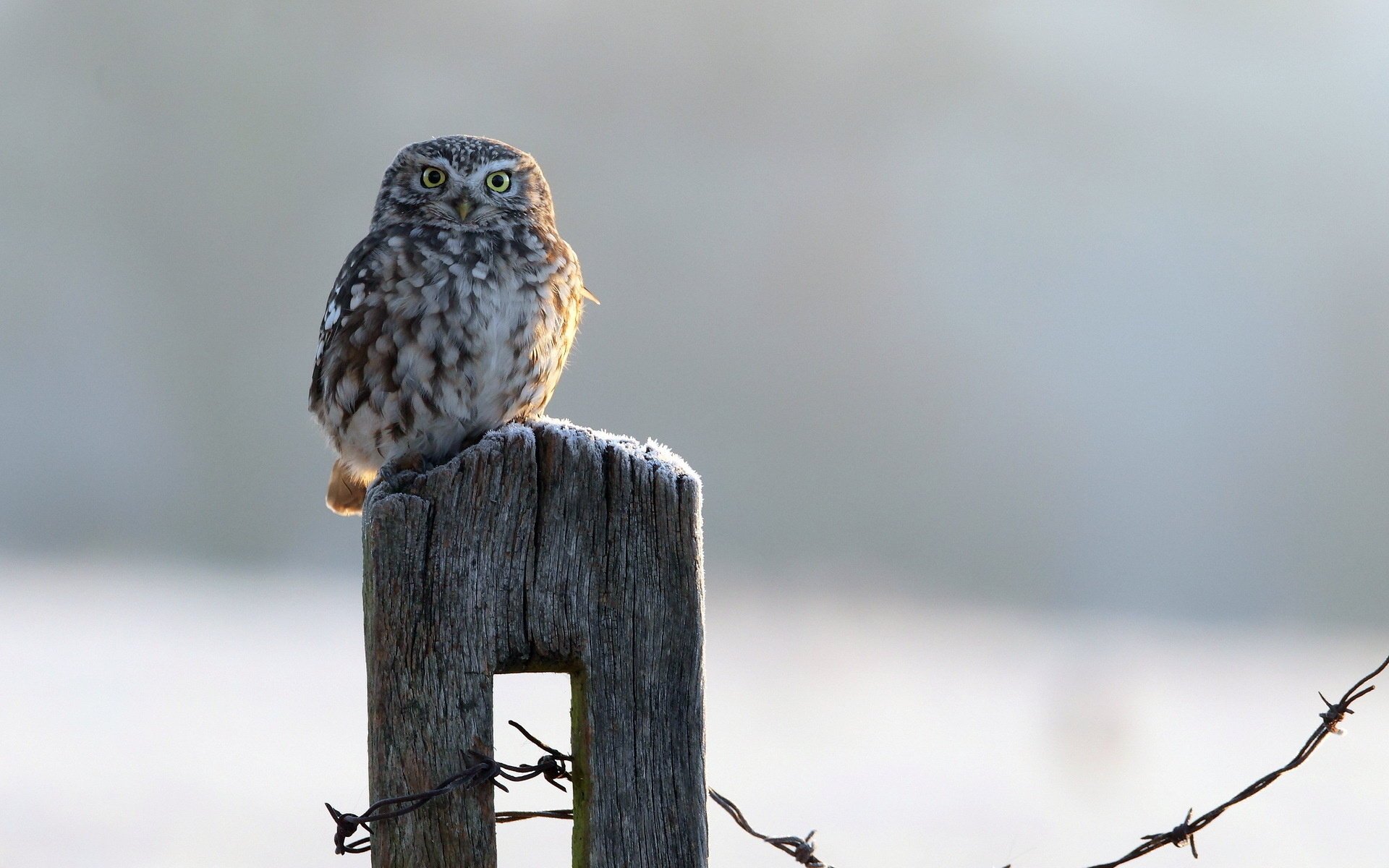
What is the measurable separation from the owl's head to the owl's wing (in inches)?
7.0

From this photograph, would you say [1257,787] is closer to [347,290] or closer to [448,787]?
[448,787]

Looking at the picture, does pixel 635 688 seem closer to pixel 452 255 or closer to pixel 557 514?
pixel 557 514

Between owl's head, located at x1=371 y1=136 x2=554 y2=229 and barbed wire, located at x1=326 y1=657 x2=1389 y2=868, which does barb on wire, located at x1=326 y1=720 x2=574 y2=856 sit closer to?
barbed wire, located at x1=326 y1=657 x2=1389 y2=868

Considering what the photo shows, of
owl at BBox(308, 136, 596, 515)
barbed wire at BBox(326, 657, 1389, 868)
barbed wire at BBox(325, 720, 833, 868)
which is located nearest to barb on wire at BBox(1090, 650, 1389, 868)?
barbed wire at BBox(326, 657, 1389, 868)

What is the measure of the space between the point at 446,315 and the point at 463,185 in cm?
48

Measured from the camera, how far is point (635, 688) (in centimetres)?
183

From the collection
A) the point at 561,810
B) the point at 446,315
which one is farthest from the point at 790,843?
the point at 446,315

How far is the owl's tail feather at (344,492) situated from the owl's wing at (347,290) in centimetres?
26

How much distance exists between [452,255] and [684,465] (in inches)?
53.9

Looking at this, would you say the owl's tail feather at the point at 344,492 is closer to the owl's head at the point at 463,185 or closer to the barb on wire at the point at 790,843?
the owl's head at the point at 463,185

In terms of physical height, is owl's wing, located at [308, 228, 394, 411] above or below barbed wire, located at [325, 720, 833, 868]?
above

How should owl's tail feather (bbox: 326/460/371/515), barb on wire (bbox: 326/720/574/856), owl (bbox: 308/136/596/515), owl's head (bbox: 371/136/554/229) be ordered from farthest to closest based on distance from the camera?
owl's tail feather (bbox: 326/460/371/515)
owl's head (bbox: 371/136/554/229)
owl (bbox: 308/136/596/515)
barb on wire (bbox: 326/720/574/856)

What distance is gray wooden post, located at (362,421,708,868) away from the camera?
1770mm

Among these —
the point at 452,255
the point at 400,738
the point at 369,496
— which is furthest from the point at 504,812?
the point at 452,255
